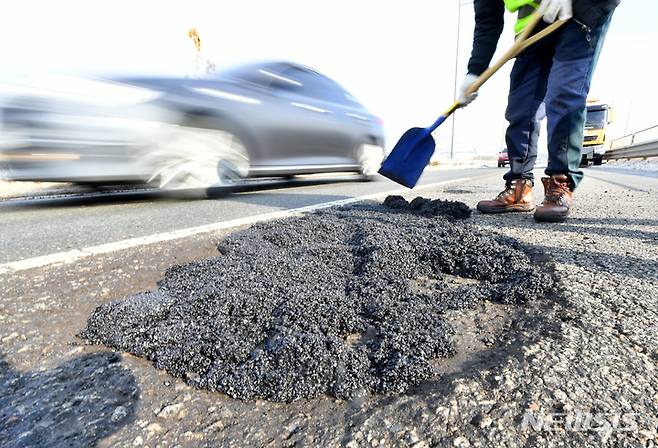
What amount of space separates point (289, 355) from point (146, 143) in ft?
10.7

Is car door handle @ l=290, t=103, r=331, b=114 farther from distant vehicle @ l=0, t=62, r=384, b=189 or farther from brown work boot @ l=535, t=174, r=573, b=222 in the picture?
brown work boot @ l=535, t=174, r=573, b=222

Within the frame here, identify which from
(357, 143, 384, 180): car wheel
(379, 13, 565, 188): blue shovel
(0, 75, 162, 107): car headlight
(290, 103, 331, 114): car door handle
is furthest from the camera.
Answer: (357, 143, 384, 180): car wheel

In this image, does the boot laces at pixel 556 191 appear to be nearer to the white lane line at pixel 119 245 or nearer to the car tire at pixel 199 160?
the white lane line at pixel 119 245

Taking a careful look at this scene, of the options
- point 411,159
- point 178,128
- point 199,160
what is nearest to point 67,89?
point 178,128

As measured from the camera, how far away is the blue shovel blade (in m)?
3.30

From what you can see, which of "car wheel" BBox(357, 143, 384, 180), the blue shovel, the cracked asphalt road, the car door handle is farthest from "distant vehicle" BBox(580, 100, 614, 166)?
the cracked asphalt road

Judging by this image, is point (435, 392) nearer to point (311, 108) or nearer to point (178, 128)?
point (178, 128)

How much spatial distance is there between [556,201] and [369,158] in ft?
14.2

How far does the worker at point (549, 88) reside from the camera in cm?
235

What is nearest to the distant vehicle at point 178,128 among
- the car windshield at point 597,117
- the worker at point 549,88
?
the worker at point 549,88

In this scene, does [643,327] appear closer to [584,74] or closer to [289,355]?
[289,355]

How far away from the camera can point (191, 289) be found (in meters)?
1.25

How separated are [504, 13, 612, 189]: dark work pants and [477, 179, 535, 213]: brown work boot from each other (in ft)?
0.36

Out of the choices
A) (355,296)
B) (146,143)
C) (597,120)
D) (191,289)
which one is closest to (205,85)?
(146,143)
